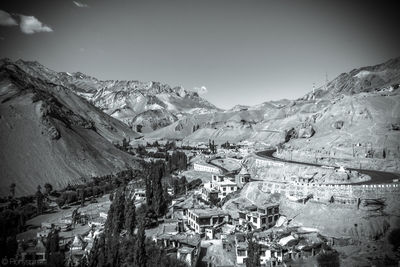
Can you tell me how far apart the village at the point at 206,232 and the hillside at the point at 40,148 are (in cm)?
1743

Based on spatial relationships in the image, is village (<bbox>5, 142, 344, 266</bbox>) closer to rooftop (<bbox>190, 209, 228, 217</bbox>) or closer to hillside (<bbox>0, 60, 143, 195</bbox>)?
rooftop (<bbox>190, 209, 228, 217</bbox>)

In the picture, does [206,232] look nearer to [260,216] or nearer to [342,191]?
[260,216]

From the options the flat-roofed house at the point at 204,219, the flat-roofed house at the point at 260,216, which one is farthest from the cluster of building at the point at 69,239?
the flat-roofed house at the point at 260,216

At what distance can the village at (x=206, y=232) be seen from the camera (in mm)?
40281

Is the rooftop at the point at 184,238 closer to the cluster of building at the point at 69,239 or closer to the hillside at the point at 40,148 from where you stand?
the cluster of building at the point at 69,239

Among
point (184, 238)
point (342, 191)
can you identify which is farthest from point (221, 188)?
point (342, 191)

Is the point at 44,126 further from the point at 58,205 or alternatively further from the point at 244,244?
the point at 244,244

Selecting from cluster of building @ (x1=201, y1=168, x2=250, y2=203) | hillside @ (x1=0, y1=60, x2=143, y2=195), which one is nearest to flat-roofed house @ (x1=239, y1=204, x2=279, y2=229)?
cluster of building @ (x1=201, y1=168, x2=250, y2=203)

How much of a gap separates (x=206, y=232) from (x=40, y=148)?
6504 centimetres

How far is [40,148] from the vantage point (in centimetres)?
9275

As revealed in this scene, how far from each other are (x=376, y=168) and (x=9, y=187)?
80.1 metres

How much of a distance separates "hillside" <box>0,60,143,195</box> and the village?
1743 cm

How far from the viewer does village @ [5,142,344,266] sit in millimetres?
Answer: 40281

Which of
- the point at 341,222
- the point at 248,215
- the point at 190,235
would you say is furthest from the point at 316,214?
the point at 190,235
